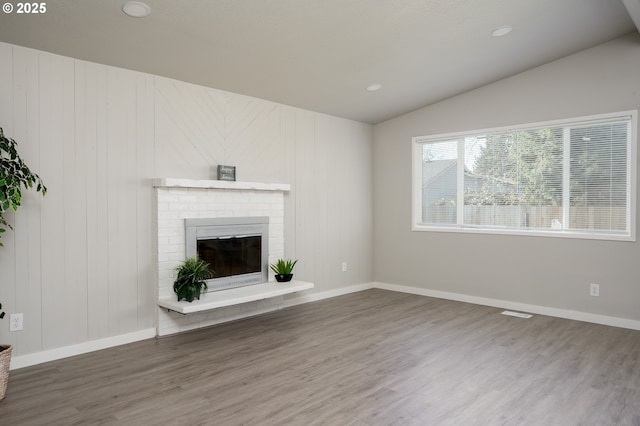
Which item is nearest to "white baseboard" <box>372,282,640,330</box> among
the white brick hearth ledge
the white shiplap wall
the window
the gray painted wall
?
the gray painted wall

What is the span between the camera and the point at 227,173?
421 cm

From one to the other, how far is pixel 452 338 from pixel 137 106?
11.3 feet

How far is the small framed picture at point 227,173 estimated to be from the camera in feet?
13.6

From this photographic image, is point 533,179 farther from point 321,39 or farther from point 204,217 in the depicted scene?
point 204,217

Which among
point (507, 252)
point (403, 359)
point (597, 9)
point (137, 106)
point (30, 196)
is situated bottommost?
point (403, 359)

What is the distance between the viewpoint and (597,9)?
3529 millimetres

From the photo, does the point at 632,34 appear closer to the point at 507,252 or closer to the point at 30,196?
the point at 507,252

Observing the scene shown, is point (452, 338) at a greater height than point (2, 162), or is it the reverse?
point (2, 162)

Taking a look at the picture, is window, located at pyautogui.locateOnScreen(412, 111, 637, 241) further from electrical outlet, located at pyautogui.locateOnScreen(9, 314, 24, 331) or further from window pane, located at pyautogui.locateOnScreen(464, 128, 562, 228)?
electrical outlet, located at pyautogui.locateOnScreen(9, 314, 24, 331)

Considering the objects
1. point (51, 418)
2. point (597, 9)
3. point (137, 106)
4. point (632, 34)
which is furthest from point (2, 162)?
point (632, 34)

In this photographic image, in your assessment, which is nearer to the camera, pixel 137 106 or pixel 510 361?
pixel 510 361

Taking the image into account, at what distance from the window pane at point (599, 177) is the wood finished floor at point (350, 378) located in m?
1.09

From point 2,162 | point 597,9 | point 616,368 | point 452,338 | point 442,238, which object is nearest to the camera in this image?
point 2,162

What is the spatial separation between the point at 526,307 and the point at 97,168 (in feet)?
15.0
